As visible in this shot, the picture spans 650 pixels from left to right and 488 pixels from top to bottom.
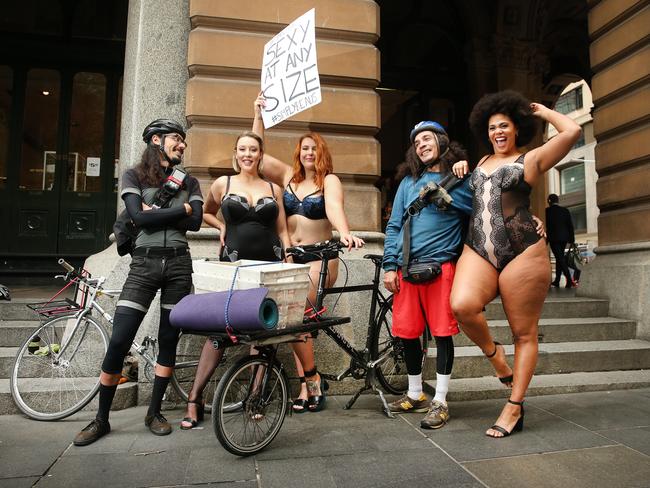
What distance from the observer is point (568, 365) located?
5.34 m

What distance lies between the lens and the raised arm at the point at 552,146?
11.4ft

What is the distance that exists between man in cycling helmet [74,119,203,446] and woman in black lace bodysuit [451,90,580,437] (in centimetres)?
212

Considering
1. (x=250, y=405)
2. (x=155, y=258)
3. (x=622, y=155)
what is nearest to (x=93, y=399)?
(x=155, y=258)

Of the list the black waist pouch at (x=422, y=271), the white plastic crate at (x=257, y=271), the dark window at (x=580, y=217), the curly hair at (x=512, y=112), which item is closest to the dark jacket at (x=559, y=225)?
the curly hair at (x=512, y=112)

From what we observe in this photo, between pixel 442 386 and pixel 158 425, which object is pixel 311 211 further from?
pixel 158 425

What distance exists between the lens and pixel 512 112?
12.3ft

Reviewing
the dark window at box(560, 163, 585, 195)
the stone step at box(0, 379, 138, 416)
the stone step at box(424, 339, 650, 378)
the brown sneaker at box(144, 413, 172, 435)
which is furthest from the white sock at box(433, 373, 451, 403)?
the dark window at box(560, 163, 585, 195)

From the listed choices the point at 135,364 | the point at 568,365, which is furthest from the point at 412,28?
the point at 135,364

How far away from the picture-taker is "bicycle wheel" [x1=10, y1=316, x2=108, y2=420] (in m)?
4.02

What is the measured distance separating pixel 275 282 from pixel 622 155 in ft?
19.7

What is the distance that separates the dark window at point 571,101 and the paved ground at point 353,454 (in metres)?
49.6

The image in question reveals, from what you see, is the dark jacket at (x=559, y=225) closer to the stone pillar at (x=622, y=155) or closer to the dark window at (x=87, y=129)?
the stone pillar at (x=622, y=155)

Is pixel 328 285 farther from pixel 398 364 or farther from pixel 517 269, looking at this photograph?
pixel 517 269

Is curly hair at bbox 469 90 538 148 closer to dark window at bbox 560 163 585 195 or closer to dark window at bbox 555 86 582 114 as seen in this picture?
dark window at bbox 555 86 582 114
